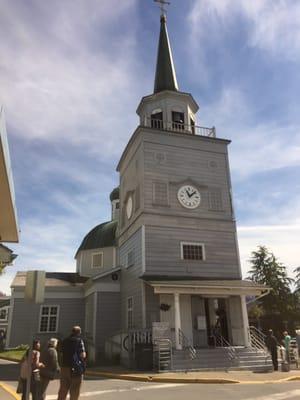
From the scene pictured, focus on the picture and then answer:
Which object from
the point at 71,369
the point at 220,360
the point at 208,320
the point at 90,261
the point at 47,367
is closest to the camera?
the point at 71,369

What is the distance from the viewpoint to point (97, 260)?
119 feet

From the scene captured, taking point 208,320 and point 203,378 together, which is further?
point 208,320

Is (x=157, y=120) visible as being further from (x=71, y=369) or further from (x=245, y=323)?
(x=71, y=369)

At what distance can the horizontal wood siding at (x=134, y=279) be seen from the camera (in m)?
19.8

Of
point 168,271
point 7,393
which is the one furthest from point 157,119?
point 7,393

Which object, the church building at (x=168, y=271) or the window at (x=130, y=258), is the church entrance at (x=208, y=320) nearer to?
the church building at (x=168, y=271)

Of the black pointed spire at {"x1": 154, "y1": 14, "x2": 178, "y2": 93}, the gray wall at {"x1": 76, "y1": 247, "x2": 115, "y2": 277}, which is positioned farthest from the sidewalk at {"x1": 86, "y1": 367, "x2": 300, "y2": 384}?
the gray wall at {"x1": 76, "y1": 247, "x2": 115, "y2": 277}

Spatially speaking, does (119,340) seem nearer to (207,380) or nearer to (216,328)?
(216,328)

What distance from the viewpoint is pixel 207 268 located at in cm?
2083

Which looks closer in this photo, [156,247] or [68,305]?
[156,247]

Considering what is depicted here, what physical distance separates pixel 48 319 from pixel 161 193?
13275 mm

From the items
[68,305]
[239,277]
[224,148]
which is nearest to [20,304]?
[68,305]

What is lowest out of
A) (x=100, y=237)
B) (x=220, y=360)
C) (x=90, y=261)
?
(x=220, y=360)

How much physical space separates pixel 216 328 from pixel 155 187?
27.5 feet
